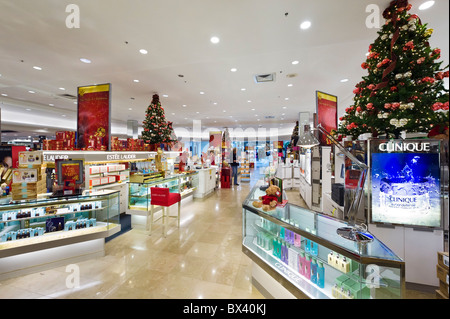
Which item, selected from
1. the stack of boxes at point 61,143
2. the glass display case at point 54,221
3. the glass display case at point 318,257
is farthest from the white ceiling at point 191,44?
the glass display case at point 54,221

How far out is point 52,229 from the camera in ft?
9.32

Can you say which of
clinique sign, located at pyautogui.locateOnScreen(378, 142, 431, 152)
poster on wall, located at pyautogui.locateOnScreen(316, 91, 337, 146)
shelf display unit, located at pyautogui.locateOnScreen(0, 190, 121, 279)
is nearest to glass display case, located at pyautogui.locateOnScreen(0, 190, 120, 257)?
shelf display unit, located at pyautogui.locateOnScreen(0, 190, 121, 279)

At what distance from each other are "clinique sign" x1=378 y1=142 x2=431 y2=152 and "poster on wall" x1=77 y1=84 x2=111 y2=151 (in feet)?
18.2

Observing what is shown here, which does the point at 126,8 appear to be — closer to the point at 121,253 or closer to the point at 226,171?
the point at 121,253

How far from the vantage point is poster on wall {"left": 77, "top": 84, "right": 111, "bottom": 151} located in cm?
470

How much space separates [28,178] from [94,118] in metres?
2.44

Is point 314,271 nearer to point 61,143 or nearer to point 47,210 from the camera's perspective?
point 47,210

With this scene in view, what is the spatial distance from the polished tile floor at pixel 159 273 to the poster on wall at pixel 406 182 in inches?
37.4

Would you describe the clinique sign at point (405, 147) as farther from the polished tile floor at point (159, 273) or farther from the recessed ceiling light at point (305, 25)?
the recessed ceiling light at point (305, 25)

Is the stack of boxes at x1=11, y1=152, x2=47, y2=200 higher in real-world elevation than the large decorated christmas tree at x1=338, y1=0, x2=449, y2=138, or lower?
lower

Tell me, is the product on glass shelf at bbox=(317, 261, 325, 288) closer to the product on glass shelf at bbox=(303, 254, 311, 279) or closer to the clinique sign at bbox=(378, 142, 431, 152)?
the product on glass shelf at bbox=(303, 254, 311, 279)

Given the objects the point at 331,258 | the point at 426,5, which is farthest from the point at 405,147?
the point at 426,5

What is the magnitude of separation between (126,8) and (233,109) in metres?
6.62
